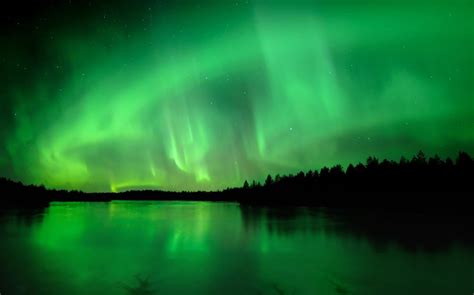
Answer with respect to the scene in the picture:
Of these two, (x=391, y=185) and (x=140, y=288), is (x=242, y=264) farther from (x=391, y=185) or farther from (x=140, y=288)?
(x=391, y=185)

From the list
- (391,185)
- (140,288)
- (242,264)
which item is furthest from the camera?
(391,185)

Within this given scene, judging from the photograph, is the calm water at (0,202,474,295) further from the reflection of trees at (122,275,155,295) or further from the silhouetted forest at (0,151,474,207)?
the silhouetted forest at (0,151,474,207)

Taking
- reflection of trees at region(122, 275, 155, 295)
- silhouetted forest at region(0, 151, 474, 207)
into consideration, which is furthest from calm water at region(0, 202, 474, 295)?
silhouetted forest at region(0, 151, 474, 207)

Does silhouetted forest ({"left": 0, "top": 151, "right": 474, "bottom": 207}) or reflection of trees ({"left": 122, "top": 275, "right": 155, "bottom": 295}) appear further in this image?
silhouetted forest ({"left": 0, "top": 151, "right": 474, "bottom": 207})

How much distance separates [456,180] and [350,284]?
6800 centimetres

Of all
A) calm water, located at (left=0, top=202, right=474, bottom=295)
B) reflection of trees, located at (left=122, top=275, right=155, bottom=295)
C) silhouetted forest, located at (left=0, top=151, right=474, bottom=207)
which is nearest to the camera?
reflection of trees, located at (left=122, top=275, right=155, bottom=295)

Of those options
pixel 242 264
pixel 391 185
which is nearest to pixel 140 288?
pixel 242 264

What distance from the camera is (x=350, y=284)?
14.4 metres

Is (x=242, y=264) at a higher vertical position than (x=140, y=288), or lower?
lower

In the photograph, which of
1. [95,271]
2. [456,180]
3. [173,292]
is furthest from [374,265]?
[456,180]

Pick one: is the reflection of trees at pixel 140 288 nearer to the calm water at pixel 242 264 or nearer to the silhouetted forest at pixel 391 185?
the calm water at pixel 242 264

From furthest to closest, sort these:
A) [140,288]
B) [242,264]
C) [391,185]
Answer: [391,185] < [242,264] < [140,288]

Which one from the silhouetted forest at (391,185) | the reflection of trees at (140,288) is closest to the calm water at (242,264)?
the reflection of trees at (140,288)

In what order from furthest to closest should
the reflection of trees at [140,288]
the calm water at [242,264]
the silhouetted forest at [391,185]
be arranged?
the silhouetted forest at [391,185] → the calm water at [242,264] → the reflection of trees at [140,288]
